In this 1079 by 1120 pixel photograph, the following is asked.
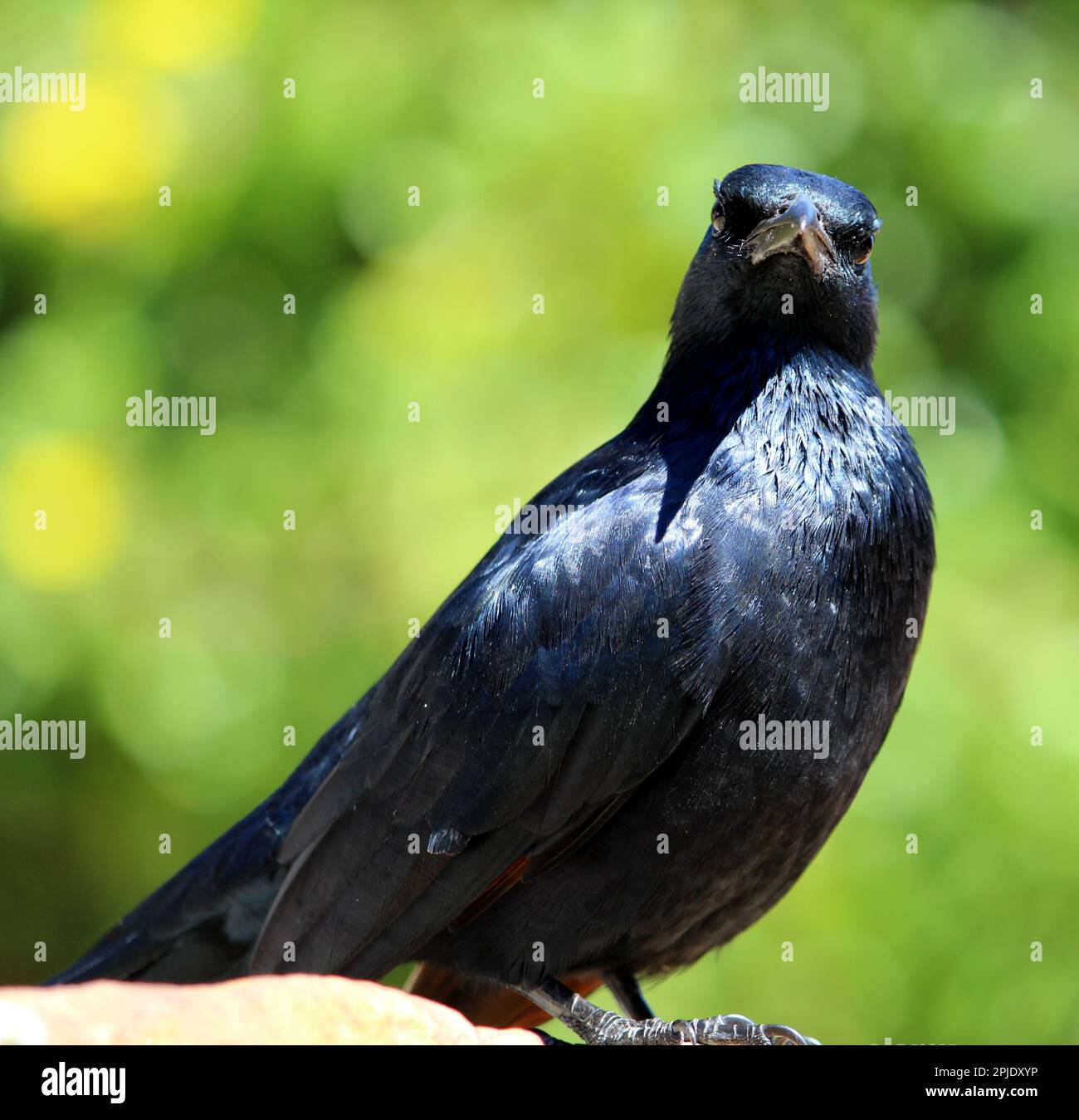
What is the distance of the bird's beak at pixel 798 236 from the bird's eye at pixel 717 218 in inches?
8.3

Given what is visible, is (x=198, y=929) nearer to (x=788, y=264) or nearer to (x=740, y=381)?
(x=740, y=381)

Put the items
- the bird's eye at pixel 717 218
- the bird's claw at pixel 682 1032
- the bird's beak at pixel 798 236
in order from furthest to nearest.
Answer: the bird's eye at pixel 717 218, the bird's beak at pixel 798 236, the bird's claw at pixel 682 1032

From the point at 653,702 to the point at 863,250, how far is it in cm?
121

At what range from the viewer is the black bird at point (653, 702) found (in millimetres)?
3033

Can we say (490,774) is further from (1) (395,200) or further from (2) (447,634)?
(1) (395,200)

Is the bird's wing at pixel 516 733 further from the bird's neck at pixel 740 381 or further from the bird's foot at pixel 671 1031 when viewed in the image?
the bird's foot at pixel 671 1031

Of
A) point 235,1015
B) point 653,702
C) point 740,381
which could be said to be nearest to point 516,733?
point 653,702

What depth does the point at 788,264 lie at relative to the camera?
3.33m

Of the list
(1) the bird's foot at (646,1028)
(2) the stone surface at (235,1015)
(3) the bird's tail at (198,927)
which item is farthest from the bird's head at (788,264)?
(2) the stone surface at (235,1015)

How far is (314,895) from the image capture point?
326 centimetres

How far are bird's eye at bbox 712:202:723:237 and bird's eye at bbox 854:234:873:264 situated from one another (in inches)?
12.8

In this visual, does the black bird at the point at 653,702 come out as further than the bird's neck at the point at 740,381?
No

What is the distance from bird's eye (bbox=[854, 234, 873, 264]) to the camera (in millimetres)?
3393
